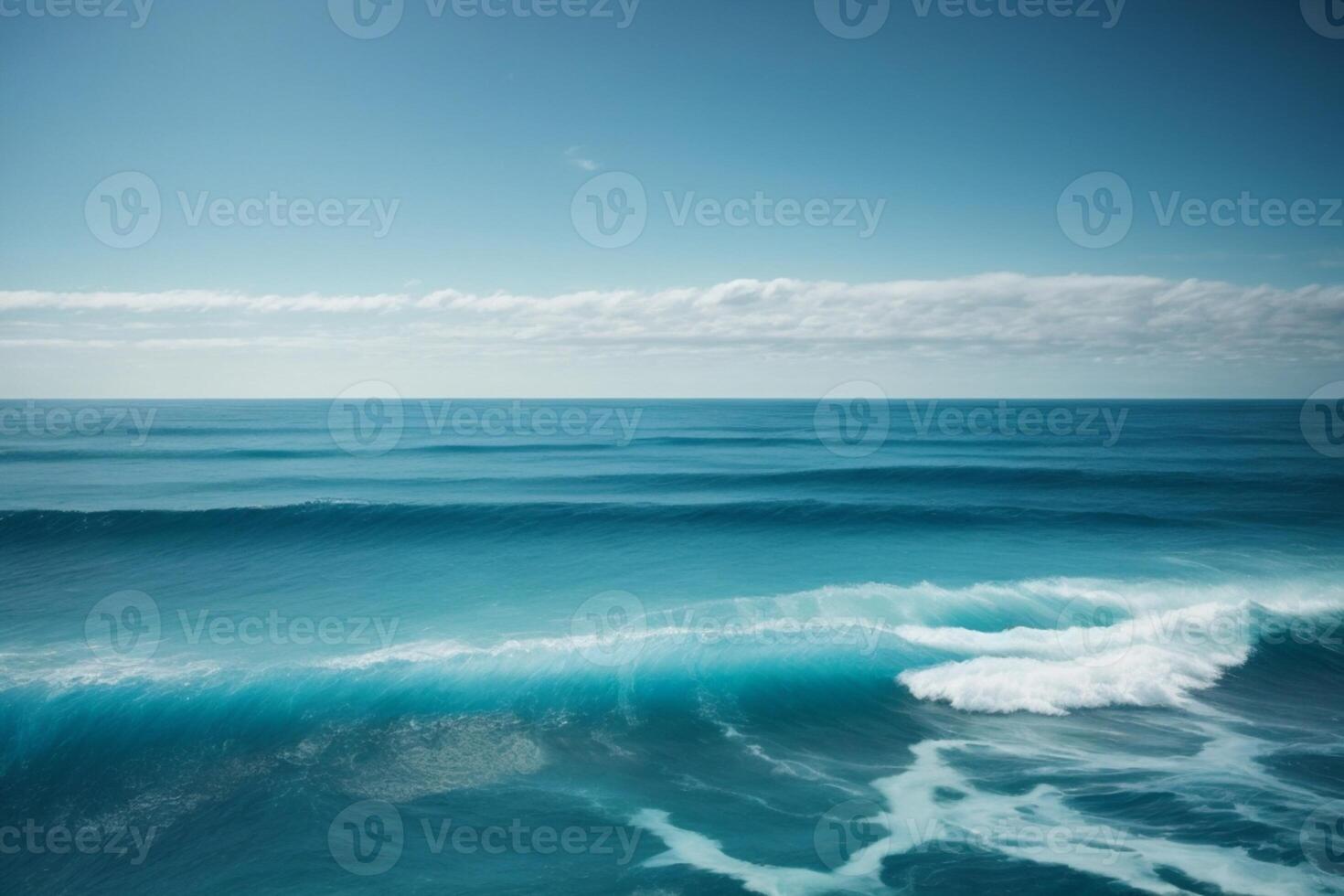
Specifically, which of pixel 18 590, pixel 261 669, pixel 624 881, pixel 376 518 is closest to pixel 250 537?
pixel 376 518

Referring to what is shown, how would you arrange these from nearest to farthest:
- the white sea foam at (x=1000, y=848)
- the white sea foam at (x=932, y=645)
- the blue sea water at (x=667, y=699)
A: the white sea foam at (x=1000, y=848) → the blue sea water at (x=667, y=699) → the white sea foam at (x=932, y=645)

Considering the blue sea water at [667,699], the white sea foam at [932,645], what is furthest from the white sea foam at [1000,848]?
the white sea foam at [932,645]

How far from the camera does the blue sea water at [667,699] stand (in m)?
8.16

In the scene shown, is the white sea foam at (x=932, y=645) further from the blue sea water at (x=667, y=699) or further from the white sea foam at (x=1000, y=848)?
the white sea foam at (x=1000, y=848)

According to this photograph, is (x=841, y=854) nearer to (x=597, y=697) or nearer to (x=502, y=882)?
(x=502, y=882)

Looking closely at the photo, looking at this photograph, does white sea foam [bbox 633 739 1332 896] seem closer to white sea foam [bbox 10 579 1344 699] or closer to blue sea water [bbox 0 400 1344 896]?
blue sea water [bbox 0 400 1344 896]

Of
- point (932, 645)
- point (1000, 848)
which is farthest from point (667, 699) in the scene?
point (932, 645)

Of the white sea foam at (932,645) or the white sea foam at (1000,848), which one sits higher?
the white sea foam at (932,645)

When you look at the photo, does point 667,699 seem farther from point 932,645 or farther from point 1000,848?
point 932,645

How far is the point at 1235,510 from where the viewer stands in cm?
2756

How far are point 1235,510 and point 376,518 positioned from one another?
125 ft

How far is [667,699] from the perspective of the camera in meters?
12.5

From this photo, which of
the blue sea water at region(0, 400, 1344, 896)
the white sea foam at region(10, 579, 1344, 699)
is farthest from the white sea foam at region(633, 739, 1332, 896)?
the white sea foam at region(10, 579, 1344, 699)

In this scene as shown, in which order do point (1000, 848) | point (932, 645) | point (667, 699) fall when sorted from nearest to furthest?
1. point (1000, 848)
2. point (667, 699)
3. point (932, 645)
